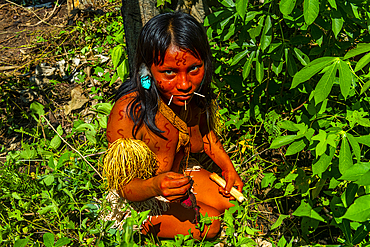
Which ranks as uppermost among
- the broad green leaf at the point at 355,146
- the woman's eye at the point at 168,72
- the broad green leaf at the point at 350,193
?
the woman's eye at the point at 168,72

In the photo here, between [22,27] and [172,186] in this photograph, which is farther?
[22,27]

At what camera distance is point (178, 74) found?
1.22 meters

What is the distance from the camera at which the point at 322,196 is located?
1.84m

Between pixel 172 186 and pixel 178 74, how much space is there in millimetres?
454

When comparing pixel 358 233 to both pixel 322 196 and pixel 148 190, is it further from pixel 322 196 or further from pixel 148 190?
pixel 148 190

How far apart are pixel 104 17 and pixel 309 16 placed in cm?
211

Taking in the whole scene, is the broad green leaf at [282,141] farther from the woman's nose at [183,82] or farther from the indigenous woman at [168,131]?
the woman's nose at [183,82]

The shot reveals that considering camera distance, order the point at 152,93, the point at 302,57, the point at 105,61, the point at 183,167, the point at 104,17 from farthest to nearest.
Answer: the point at 104,17, the point at 105,61, the point at 183,167, the point at 302,57, the point at 152,93

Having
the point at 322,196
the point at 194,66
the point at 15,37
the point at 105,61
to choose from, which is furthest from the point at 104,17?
the point at 322,196

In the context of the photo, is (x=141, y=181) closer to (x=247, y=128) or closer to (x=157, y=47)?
(x=157, y=47)

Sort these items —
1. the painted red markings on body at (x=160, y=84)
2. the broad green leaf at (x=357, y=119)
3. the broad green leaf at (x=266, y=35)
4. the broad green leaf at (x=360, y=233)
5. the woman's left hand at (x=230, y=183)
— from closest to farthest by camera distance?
the broad green leaf at (x=360, y=233) → the painted red markings on body at (x=160, y=84) → the broad green leaf at (x=357, y=119) → the broad green leaf at (x=266, y=35) → the woman's left hand at (x=230, y=183)

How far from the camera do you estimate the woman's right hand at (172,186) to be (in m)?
1.28

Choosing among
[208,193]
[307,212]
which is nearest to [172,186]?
[208,193]

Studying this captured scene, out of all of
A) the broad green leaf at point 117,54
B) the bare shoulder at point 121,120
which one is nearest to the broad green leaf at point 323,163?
the bare shoulder at point 121,120
